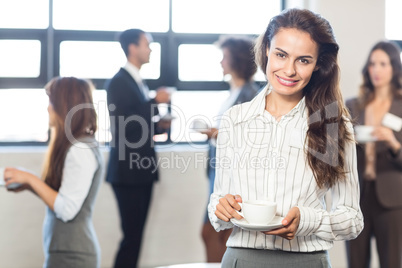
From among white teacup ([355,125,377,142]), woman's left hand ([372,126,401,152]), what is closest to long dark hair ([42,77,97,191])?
white teacup ([355,125,377,142])

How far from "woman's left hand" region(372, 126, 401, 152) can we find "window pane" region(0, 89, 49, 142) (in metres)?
2.20

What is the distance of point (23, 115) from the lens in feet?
12.4

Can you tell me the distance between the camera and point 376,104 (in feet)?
9.91

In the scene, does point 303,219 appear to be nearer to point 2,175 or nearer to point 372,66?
point 2,175

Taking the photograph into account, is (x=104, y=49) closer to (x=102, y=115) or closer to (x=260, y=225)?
(x=102, y=115)

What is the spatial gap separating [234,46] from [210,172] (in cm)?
71

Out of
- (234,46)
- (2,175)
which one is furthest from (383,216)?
(2,175)

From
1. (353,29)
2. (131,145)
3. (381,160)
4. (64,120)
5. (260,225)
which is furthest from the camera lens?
(353,29)

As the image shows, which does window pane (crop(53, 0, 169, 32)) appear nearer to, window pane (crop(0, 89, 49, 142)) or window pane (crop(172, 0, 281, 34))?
window pane (crop(172, 0, 281, 34))

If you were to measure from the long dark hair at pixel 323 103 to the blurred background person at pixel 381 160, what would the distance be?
1.44m

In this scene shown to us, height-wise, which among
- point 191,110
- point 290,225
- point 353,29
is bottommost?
point 290,225

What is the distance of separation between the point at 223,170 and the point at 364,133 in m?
1.65

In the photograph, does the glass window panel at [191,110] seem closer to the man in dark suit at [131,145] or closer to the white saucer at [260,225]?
the man in dark suit at [131,145]

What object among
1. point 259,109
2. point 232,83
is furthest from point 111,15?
point 259,109
